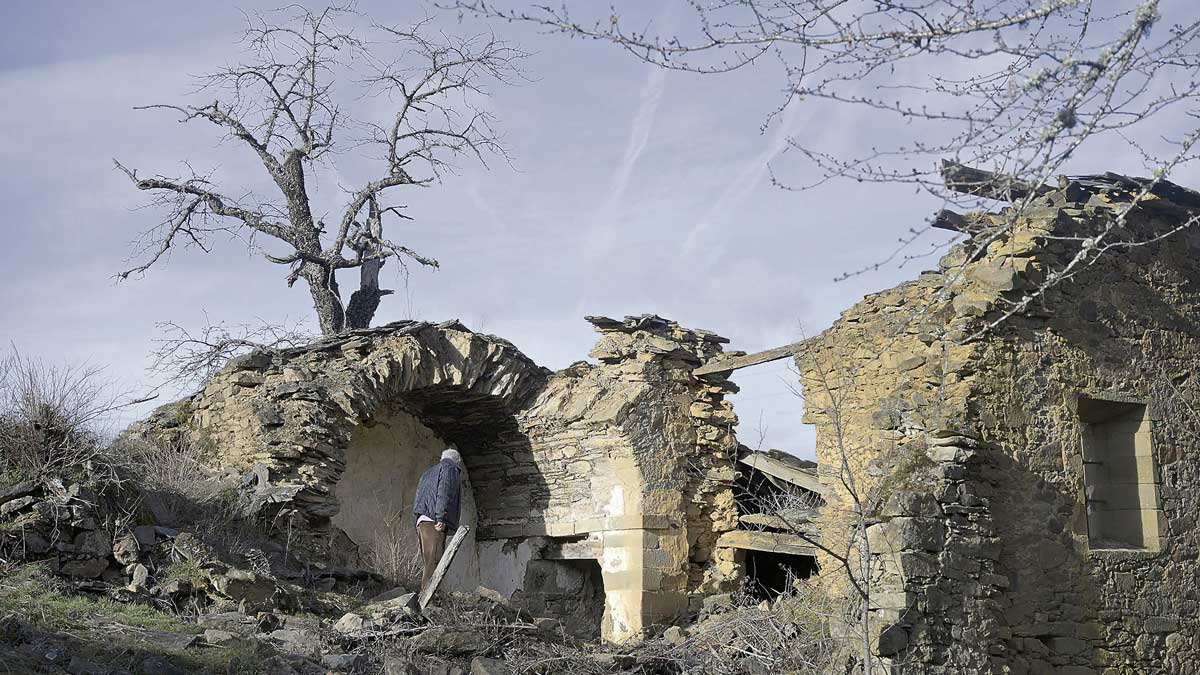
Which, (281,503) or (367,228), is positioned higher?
(367,228)

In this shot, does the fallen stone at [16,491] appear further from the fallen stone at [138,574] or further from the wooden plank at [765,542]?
the wooden plank at [765,542]

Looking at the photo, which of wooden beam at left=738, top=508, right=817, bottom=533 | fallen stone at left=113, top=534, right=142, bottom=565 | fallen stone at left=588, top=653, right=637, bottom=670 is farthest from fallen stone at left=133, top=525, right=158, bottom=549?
wooden beam at left=738, top=508, right=817, bottom=533

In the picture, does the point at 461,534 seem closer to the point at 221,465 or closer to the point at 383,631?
the point at 383,631

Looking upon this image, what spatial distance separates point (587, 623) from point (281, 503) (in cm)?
367

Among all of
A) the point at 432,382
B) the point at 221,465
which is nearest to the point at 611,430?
the point at 432,382

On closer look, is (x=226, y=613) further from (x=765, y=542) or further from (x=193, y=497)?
(x=765, y=542)

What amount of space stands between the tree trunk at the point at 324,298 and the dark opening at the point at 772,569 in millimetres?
7721

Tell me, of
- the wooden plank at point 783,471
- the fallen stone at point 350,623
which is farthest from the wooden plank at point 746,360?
the fallen stone at point 350,623

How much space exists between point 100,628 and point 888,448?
5395 millimetres

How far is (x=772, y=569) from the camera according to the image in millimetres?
13180

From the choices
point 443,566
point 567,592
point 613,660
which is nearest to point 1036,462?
point 613,660

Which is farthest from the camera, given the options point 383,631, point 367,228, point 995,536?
point 367,228

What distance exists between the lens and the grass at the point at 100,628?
279 inches

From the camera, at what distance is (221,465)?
11445 millimetres
